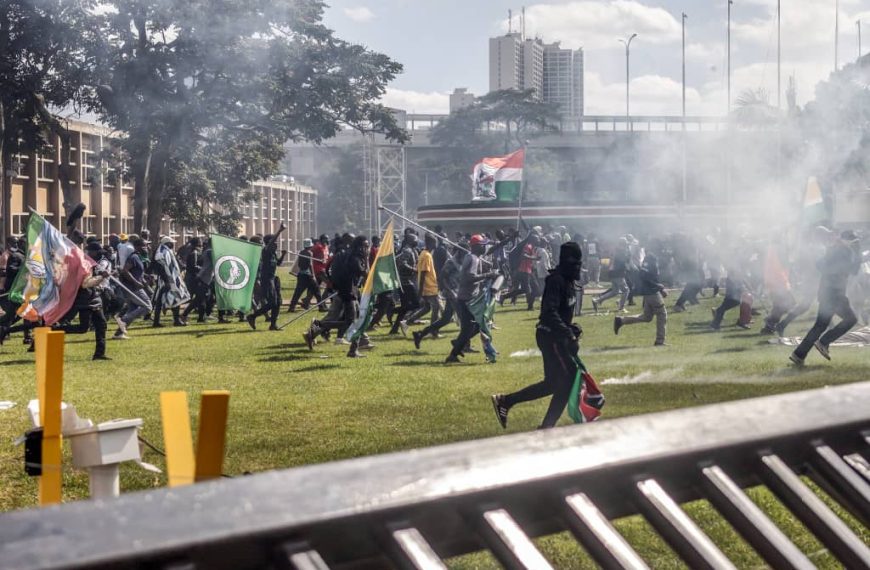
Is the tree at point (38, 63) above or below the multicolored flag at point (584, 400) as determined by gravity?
above

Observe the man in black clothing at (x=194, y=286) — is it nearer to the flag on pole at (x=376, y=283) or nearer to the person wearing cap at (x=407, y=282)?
the person wearing cap at (x=407, y=282)

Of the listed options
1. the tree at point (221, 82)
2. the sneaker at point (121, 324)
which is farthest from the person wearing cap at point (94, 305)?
the tree at point (221, 82)

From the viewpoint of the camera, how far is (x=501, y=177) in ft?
102

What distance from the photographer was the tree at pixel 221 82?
26.3 meters

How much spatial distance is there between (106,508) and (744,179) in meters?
47.8

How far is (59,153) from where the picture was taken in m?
44.8

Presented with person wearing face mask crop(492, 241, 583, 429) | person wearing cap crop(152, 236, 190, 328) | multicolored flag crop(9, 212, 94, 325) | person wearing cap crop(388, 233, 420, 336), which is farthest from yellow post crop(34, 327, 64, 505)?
person wearing cap crop(152, 236, 190, 328)

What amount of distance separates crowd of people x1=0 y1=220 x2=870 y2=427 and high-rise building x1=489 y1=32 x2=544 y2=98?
217ft

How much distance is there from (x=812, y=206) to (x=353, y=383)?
9.85 meters

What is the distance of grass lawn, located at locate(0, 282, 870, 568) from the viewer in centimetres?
827

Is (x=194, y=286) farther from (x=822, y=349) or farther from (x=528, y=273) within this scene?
(x=822, y=349)

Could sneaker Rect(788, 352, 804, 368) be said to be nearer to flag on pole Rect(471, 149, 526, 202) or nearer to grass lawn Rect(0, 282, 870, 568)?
grass lawn Rect(0, 282, 870, 568)

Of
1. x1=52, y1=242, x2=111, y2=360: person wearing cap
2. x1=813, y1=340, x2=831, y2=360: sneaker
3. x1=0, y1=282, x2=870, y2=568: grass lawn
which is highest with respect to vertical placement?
x1=52, y1=242, x2=111, y2=360: person wearing cap

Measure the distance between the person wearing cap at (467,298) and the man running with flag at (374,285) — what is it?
3.62ft
